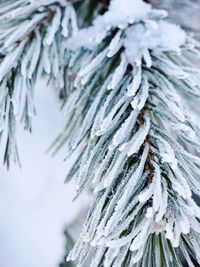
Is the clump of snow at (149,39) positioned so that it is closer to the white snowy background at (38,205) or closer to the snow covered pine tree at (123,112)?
the snow covered pine tree at (123,112)

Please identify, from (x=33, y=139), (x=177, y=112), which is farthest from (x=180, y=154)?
(x=33, y=139)

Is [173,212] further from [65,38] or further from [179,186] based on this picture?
[65,38]

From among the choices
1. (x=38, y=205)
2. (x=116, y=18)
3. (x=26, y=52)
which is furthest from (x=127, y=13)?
(x=38, y=205)

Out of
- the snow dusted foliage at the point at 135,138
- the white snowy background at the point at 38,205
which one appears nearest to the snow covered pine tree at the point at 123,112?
the snow dusted foliage at the point at 135,138

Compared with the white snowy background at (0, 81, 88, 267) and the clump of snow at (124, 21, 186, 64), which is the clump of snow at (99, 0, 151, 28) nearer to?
the clump of snow at (124, 21, 186, 64)

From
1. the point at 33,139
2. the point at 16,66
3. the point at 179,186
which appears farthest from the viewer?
the point at 33,139

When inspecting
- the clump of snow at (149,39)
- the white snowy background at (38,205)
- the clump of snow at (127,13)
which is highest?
the clump of snow at (127,13)
